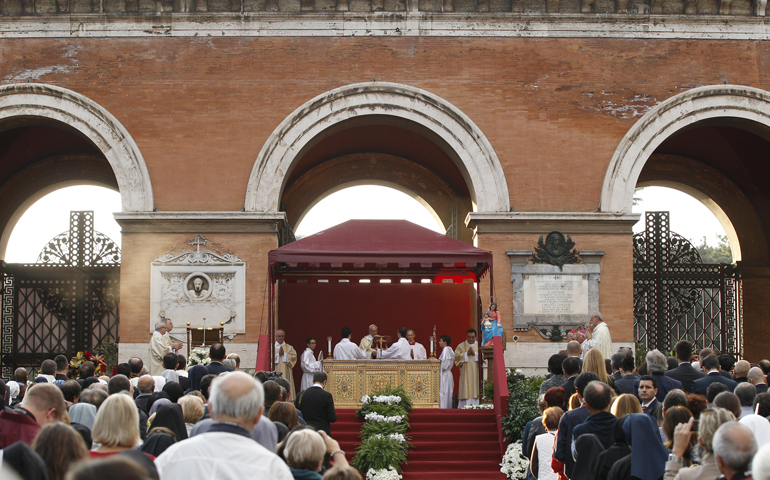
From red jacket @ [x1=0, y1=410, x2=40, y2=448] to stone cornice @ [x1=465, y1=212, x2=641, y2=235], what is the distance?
12393 mm

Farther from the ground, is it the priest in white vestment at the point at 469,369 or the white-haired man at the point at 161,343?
the white-haired man at the point at 161,343

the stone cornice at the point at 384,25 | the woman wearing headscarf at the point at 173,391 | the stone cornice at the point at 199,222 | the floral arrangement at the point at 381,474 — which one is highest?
the stone cornice at the point at 384,25

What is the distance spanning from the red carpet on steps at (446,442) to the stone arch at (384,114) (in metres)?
4.81

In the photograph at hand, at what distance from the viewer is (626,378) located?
31.0 ft

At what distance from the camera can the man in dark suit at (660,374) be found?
888cm

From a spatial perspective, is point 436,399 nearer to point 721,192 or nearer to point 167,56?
point 167,56

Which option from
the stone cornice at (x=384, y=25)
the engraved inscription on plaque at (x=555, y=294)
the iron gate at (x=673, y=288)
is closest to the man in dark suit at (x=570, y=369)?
the engraved inscription on plaque at (x=555, y=294)

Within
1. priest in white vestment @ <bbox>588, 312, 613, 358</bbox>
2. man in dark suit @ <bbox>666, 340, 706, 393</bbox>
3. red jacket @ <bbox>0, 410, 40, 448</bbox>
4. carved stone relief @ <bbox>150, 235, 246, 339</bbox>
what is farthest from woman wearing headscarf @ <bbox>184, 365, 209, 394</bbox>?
priest in white vestment @ <bbox>588, 312, 613, 358</bbox>

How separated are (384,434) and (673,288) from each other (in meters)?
10.8

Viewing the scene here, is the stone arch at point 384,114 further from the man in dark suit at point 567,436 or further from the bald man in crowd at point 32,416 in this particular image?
the bald man in crowd at point 32,416

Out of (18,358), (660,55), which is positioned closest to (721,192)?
(660,55)

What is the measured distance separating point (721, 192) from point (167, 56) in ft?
46.3

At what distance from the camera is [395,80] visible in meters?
17.7

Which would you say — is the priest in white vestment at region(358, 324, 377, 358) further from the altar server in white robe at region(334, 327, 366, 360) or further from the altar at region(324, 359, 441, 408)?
the altar at region(324, 359, 441, 408)
